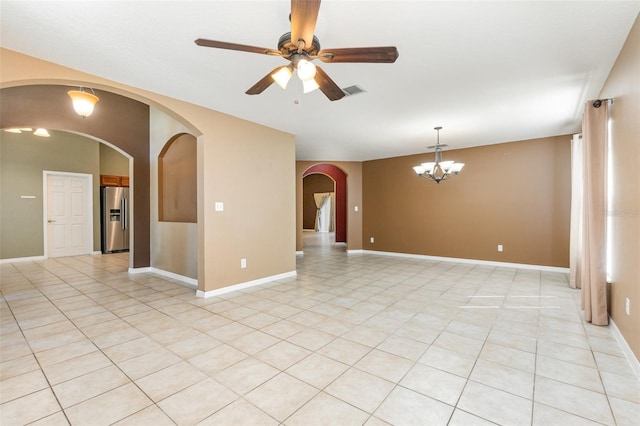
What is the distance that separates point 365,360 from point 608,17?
3067 mm

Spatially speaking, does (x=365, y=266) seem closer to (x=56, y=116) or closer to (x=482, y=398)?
(x=482, y=398)

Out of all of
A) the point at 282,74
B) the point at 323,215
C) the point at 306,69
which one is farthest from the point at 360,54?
the point at 323,215

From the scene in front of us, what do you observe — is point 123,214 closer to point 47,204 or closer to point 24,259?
point 47,204

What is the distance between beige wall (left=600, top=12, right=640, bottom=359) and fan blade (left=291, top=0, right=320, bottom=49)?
7.67ft

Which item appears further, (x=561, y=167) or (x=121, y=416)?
(x=561, y=167)

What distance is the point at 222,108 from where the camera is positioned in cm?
382

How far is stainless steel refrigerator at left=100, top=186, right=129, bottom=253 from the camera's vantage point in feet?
25.6

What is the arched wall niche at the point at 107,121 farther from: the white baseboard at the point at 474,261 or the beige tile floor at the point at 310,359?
the white baseboard at the point at 474,261

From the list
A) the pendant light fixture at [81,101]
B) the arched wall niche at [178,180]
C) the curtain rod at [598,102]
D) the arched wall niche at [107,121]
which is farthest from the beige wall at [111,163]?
the curtain rod at [598,102]

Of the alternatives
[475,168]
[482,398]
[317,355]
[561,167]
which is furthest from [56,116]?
[561,167]

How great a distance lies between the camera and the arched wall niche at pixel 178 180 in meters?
4.72

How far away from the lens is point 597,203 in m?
2.86

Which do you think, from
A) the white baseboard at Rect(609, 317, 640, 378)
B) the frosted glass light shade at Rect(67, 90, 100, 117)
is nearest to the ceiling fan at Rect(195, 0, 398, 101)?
the white baseboard at Rect(609, 317, 640, 378)

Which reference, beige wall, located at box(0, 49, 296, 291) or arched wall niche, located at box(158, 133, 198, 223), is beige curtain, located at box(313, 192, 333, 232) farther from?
arched wall niche, located at box(158, 133, 198, 223)
